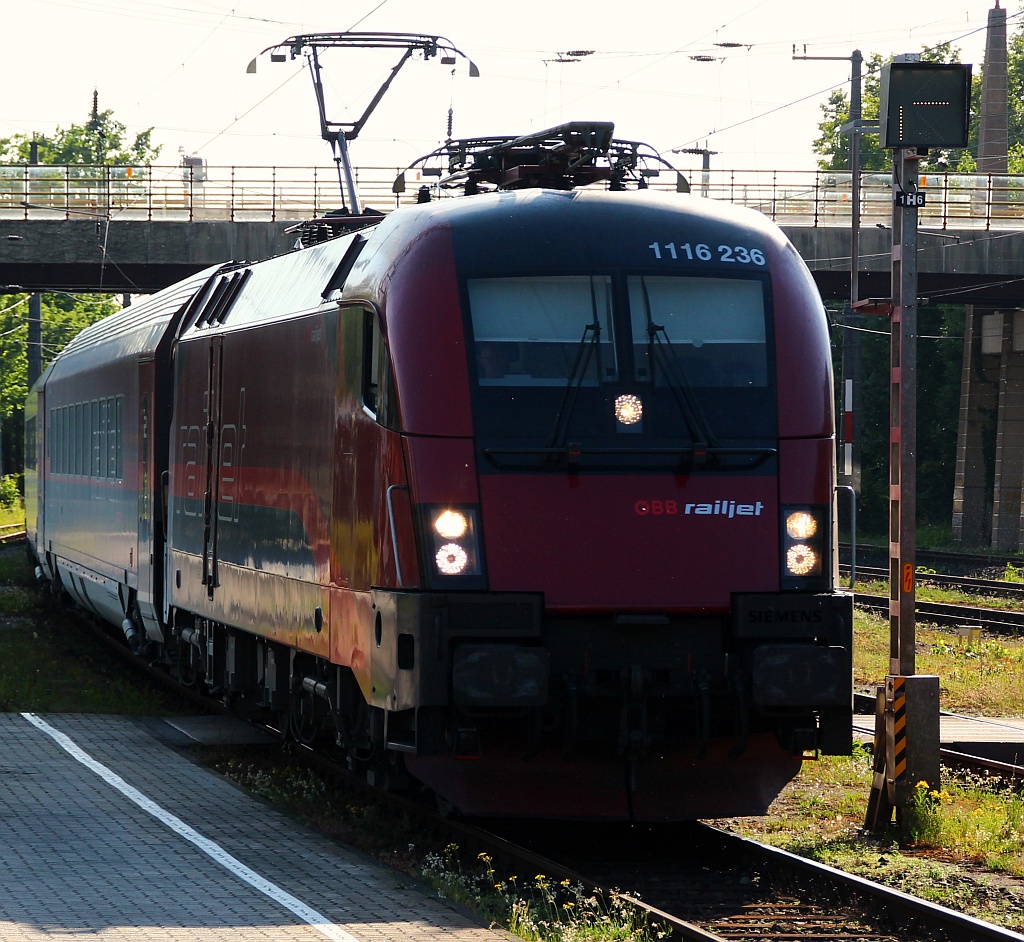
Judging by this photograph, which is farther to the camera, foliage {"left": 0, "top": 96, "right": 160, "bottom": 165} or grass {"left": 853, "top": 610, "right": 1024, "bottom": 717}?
foliage {"left": 0, "top": 96, "right": 160, "bottom": 165}

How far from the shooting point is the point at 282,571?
36.0ft

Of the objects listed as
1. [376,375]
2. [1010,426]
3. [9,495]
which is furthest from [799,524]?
[9,495]

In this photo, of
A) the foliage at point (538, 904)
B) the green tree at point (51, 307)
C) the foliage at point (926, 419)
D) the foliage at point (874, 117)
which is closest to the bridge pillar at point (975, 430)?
the foliage at point (926, 419)

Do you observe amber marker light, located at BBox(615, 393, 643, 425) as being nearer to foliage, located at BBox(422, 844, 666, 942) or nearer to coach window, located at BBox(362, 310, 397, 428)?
coach window, located at BBox(362, 310, 397, 428)

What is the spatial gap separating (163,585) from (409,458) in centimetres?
718

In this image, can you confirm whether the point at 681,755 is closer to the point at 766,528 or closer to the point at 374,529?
the point at 766,528

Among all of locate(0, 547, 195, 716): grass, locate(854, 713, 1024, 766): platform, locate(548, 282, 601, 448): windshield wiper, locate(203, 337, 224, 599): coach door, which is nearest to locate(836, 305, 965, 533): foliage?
locate(0, 547, 195, 716): grass

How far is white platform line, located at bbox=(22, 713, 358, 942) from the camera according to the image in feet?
24.5

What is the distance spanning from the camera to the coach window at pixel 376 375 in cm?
902

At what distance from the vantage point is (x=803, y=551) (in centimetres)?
915

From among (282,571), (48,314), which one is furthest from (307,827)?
(48,314)

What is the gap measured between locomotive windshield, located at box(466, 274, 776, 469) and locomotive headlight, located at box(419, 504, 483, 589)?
0.36 m

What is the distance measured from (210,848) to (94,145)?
271 ft

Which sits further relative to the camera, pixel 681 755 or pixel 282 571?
pixel 282 571
